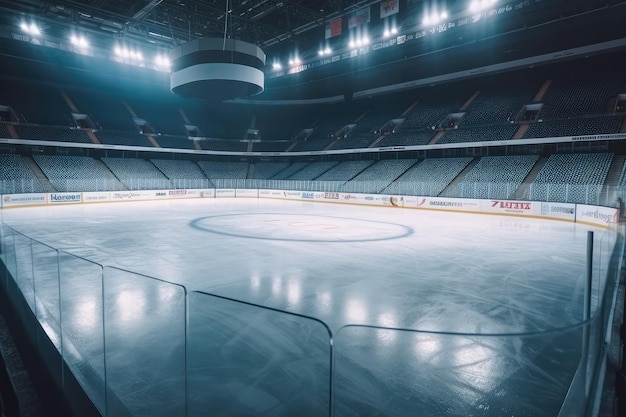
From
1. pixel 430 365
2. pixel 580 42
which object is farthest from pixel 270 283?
pixel 580 42

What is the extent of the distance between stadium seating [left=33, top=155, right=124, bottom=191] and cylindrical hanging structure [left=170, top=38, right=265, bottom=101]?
1990cm

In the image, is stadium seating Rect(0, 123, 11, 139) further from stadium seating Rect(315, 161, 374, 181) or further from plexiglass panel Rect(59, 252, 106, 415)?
plexiglass panel Rect(59, 252, 106, 415)

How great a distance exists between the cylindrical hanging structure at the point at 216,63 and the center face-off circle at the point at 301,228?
6069 mm

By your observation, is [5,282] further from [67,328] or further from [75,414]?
[75,414]

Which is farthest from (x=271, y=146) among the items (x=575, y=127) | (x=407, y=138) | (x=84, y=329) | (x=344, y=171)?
(x=84, y=329)

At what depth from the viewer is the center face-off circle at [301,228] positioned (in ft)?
48.3

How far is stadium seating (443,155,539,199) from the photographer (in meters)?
24.1

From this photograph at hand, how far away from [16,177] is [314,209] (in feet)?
74.3

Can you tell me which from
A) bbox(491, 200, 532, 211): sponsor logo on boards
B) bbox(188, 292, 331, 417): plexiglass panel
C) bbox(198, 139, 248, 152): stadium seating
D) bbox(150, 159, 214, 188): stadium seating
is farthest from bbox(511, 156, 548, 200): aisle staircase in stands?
bbox(198, 139, 248, 152): stadium seating

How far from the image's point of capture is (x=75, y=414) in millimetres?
3893

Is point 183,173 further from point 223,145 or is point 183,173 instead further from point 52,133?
point 52,133

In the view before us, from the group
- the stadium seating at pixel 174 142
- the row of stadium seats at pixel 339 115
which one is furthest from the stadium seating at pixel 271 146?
the stadium seating at pixel 174 142

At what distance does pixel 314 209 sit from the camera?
26844 millimetres

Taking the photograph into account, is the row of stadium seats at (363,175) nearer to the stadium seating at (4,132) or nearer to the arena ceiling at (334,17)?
the stadium seating at (4,132)
